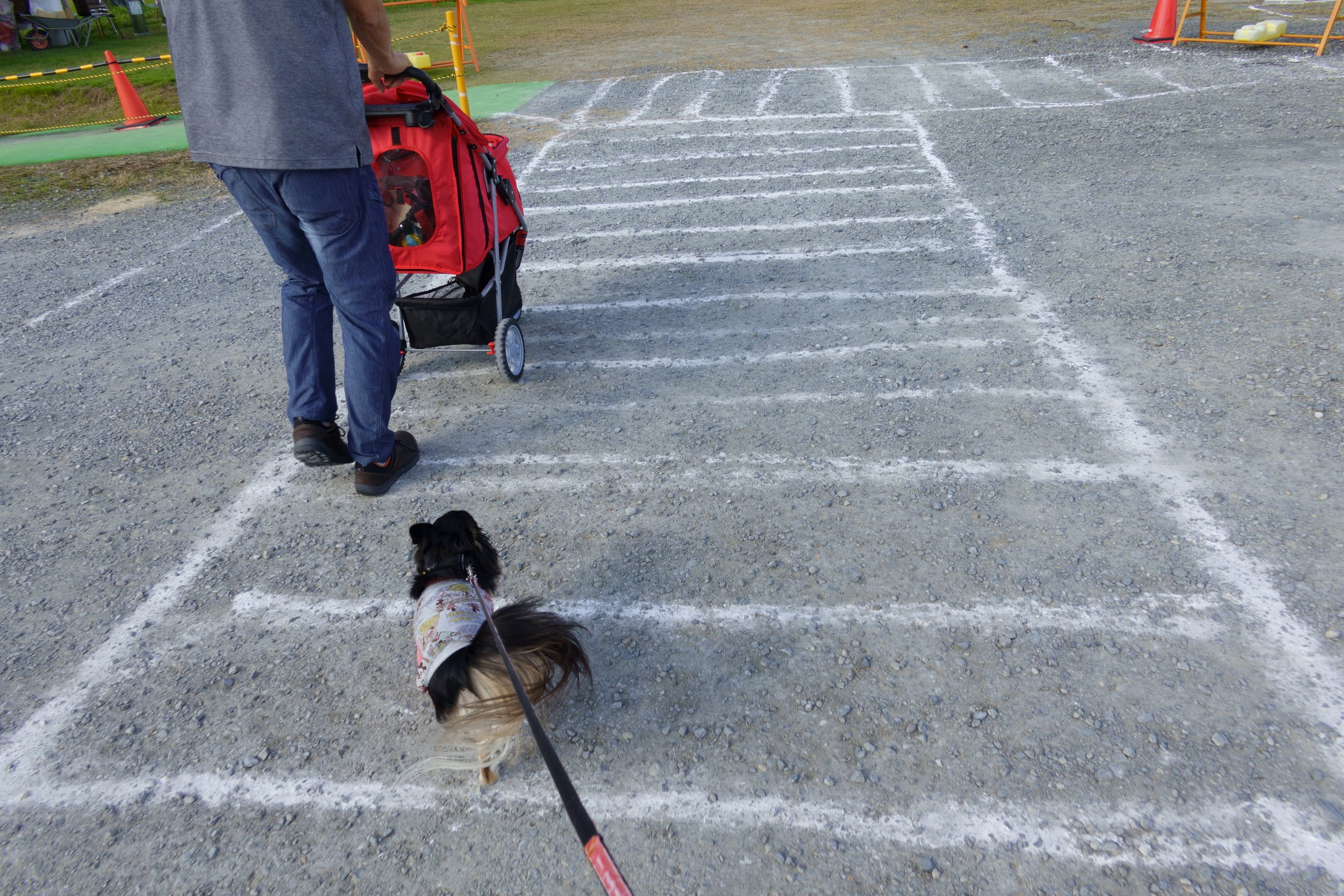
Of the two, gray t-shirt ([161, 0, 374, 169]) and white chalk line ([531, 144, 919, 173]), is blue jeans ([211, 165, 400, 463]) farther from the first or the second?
white chalk line ([531, 144, 919, 173])

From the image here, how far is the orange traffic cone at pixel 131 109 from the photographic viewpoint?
10.9m

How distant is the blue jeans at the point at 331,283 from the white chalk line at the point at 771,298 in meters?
1.72

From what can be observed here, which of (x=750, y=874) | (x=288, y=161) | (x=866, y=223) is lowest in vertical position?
(x=750, y=874)

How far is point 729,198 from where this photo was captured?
6.46 metres

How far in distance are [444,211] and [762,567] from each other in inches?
85.1

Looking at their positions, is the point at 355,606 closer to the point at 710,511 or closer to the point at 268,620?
the point at 268,620

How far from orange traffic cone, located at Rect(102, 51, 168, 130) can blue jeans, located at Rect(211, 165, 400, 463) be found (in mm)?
10285

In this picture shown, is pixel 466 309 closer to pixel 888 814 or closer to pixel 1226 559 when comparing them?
pixel 888 814

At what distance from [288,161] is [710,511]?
1.99m

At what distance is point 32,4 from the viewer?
19953mm

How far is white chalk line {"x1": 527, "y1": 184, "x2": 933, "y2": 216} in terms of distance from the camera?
6387 mm

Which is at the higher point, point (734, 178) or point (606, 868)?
point (734, 178)

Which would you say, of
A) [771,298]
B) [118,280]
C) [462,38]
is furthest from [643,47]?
[771,298]

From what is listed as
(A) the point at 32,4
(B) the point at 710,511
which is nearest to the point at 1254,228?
(B) the point at 710,511
